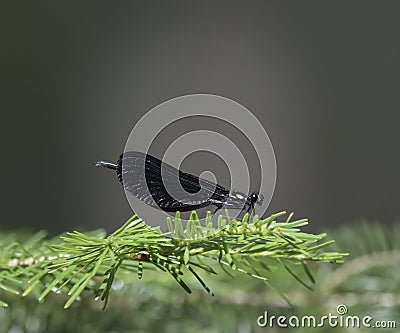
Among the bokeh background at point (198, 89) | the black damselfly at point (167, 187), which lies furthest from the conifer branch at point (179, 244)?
the bokeh background at point (198, 89)

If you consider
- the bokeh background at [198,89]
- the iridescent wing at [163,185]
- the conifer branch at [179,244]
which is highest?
the bokeh background at [198,89]

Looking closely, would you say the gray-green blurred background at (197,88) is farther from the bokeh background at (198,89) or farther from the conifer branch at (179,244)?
the conifer branch at (179,244)

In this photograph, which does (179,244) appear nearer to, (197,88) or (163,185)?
(163,185)

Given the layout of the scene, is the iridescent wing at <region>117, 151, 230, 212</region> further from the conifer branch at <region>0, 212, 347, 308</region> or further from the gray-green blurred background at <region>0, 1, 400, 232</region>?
the gray-green blurred background at <region>0, 1, 400, 232</region>

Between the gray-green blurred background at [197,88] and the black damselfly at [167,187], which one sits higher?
the gray-green blurred background at [197,88]

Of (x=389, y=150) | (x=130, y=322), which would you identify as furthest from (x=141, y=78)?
(x=130, y=322)

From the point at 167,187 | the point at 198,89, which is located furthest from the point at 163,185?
the point at 198,89

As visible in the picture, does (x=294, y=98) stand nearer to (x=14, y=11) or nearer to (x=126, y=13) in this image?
(x=126, y=13)

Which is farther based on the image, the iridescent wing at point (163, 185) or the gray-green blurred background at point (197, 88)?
the gray-green blurred background at point (197, 88)

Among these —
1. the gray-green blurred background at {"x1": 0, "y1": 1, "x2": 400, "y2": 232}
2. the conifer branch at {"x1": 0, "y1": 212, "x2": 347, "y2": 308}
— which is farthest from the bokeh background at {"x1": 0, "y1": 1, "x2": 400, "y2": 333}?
the conifer branch at {"x1": 0, "y1": 212, "x2": 347, "y2": 308}
